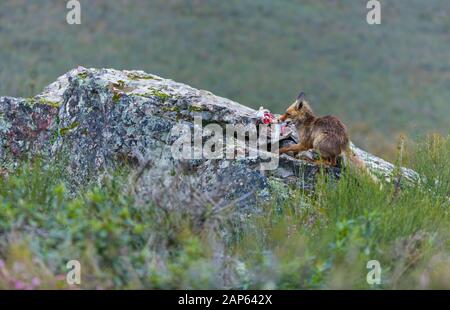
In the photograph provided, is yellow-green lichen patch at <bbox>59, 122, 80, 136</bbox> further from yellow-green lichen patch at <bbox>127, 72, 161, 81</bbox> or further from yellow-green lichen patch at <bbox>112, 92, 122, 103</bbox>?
yellow-green lichen patch at <bbox>127, 72, 161, 81</bbox>

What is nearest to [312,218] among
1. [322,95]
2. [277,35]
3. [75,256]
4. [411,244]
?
[411,244]

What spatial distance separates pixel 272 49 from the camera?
131ft

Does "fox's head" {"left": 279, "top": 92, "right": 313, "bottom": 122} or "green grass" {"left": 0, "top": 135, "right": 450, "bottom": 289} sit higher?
"fox's head" {"left": 279, "top": 92, "right": 313, "bottom": 122}

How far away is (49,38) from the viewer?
37406 millimetres

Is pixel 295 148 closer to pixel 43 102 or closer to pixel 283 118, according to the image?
pixel 283 118

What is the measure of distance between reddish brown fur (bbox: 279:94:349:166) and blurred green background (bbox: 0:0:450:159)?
22.1 m

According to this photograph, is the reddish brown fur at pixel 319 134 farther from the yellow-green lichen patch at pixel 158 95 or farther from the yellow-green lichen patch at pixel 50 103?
the yellow-green lichen patch at pixel 50 103

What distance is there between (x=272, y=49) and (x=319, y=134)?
3099 centimetres

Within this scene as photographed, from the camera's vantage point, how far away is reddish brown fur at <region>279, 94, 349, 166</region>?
9.36 m

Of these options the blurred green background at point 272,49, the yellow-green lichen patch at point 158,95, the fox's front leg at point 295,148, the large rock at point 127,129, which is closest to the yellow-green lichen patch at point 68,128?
the large rock at point 127,129

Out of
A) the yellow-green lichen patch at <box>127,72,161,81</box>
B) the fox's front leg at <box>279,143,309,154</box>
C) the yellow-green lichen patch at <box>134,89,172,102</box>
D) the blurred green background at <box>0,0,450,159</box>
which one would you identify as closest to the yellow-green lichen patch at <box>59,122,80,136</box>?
the yellow-green lichen patch at <box>134,89,172,102</box>

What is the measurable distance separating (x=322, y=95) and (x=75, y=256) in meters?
31.3

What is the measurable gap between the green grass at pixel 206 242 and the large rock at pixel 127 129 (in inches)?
29.4

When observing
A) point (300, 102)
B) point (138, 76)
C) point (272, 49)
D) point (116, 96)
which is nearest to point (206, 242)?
point (116, 96)
